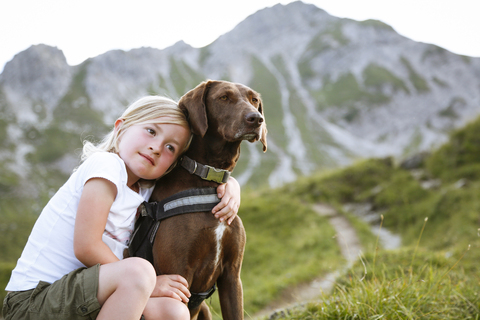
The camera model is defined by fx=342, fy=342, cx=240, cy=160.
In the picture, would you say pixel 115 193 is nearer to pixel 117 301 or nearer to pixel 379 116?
pixel 117 301

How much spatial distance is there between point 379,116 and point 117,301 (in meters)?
97.4

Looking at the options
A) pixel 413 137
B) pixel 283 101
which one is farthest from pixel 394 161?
pixel 283 101

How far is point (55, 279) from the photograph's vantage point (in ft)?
6.70

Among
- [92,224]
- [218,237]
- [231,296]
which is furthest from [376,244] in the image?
[92,224]

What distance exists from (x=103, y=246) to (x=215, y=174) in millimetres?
926

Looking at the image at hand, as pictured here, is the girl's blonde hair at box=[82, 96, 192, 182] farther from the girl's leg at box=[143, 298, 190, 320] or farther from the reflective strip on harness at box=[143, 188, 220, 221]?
the girl's leg at box=[143, 298, 190, 320]

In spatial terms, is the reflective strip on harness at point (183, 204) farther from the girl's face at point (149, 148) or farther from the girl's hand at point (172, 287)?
the girl's hand at point (172, 287)

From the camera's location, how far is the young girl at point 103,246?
188 centimetres

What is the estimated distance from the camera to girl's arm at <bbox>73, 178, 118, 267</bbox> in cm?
197

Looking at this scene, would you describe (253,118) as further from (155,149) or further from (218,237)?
(218,237)

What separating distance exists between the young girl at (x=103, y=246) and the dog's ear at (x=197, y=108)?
12cm

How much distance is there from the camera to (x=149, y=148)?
2395mm

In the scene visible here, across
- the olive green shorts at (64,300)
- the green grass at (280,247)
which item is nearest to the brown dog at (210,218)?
the olive green shorts at (64,300)

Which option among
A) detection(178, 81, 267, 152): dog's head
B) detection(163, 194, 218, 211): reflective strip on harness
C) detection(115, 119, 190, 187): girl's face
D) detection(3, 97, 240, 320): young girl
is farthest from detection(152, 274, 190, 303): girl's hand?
detection(178, 81, 267, 152): dog's head
